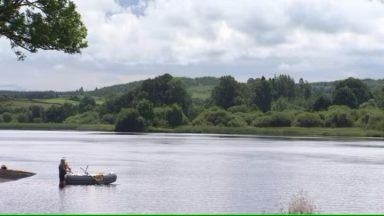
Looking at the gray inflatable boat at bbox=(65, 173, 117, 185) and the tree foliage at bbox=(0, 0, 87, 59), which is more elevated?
the tree foliage at bbox=(0, 0, 87, 59)

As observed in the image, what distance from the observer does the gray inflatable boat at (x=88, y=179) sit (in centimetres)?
6956

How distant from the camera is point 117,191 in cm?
6600

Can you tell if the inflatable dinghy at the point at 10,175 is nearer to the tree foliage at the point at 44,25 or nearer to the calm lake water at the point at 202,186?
the calm lake water at the point at 202,186

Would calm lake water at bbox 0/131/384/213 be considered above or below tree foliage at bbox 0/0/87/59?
below

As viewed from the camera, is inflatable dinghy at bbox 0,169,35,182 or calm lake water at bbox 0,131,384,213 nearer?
calm lake water at bbox 0,131,384,213

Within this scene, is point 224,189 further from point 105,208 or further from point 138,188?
point 105,208

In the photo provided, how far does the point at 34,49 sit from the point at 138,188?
22.1 metres

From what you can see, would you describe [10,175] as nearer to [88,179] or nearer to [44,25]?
[88,179]

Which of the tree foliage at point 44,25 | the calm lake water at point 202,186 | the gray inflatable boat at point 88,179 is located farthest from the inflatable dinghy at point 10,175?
the tree foliage at point 44,25

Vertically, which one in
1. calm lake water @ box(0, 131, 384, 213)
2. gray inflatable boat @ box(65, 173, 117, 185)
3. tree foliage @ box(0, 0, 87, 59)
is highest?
tree foliage @ box(0, 0, 87, 59)

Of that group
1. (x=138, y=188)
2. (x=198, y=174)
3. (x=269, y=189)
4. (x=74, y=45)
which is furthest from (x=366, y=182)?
(x=74, y=45)

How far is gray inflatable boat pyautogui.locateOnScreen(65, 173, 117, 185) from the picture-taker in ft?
228

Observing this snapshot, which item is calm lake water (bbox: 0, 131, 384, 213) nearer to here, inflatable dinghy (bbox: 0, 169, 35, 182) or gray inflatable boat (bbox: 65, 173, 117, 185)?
gray inflatable boat (bbox: 65, 173, 117, 185)

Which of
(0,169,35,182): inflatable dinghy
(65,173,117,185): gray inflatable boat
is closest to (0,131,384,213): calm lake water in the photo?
(65,173,117,185): gray inflatable boat
